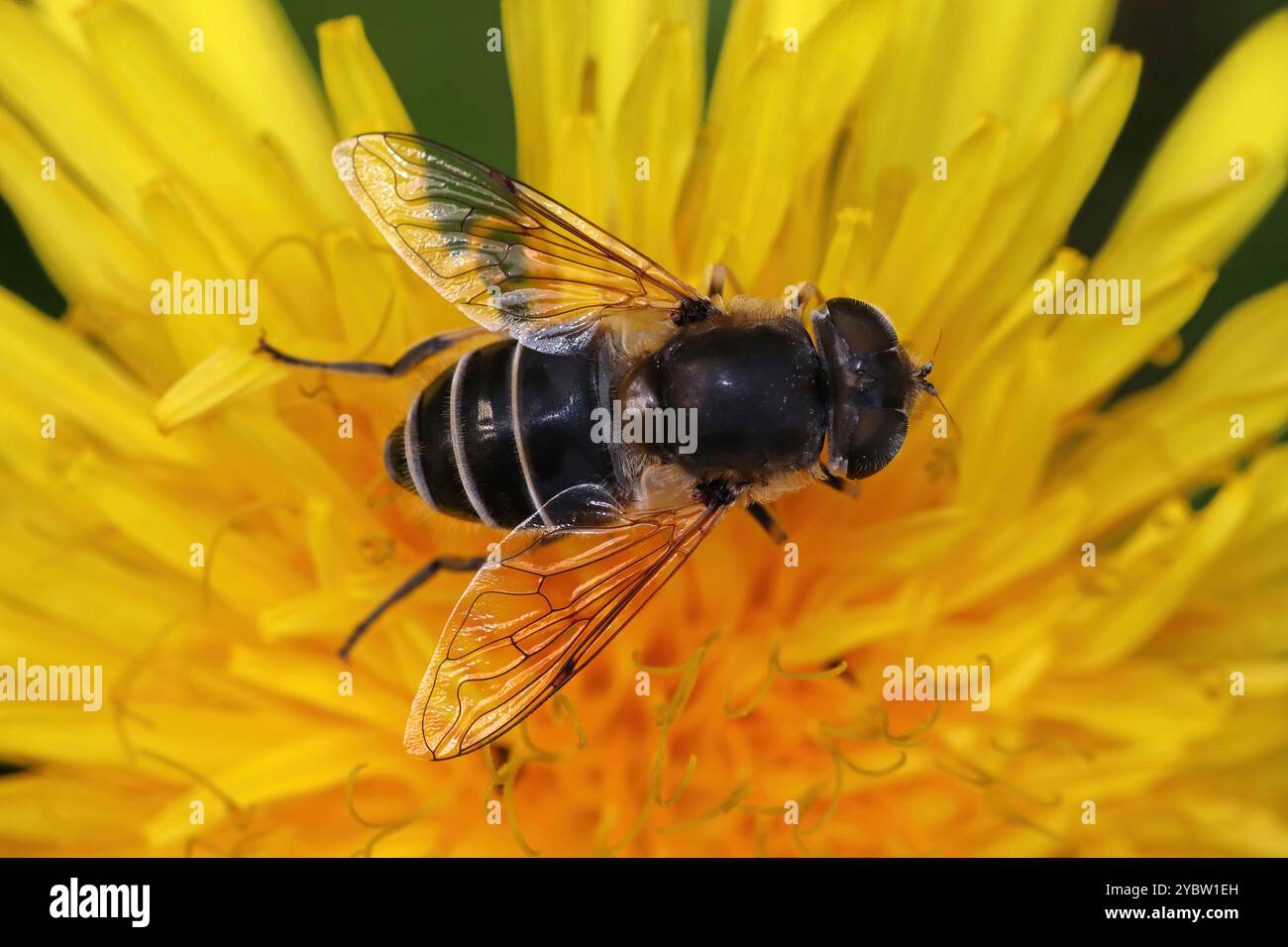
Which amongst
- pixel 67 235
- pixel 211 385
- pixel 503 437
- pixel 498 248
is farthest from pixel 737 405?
pixel 67 235

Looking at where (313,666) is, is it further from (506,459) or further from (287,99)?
(287,99)

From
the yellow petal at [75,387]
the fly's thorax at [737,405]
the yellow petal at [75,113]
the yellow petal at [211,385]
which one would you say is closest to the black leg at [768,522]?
the fly's thorax at [737,405]

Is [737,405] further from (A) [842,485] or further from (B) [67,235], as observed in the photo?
(B) [67,235]

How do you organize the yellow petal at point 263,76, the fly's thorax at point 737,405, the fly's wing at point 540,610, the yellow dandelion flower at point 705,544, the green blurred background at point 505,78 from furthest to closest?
the green blurred background at point 505,78, the yellow petal at point 263,76, the yellow dandelion flower at point 705,544, the fly's thorax at point 737,405, the fly's wing at point 540,610

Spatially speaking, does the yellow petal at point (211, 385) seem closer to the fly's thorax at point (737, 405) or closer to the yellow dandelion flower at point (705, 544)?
the yellow dandelion flower at point (705, 544)

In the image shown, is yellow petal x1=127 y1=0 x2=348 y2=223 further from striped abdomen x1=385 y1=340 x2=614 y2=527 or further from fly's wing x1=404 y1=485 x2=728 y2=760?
fly's wing x1=404 y1=485 x2=728 y2=760

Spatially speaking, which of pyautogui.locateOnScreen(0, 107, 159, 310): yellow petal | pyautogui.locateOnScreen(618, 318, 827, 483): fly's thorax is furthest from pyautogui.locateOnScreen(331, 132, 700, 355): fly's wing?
pyautogui.locateOnScreen(0, 107, 159, 310): yellow petal

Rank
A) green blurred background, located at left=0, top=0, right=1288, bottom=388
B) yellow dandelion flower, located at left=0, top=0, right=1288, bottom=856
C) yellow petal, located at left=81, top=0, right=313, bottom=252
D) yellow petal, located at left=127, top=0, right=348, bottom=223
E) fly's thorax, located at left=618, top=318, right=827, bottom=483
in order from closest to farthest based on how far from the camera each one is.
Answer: fly's thorax, located at left=618, top=318, right=827, bottom=483, yellow dandelion flower, located at left=0, top=0, right=1288, bottom=856, yellow petal, located at left=81, top=0, right=313, bottom=252, yellow petal, located at left=127, top=0, right=348, bottom=223, green blurred background, located at left=0, top=0, right=1288, bottom=388
